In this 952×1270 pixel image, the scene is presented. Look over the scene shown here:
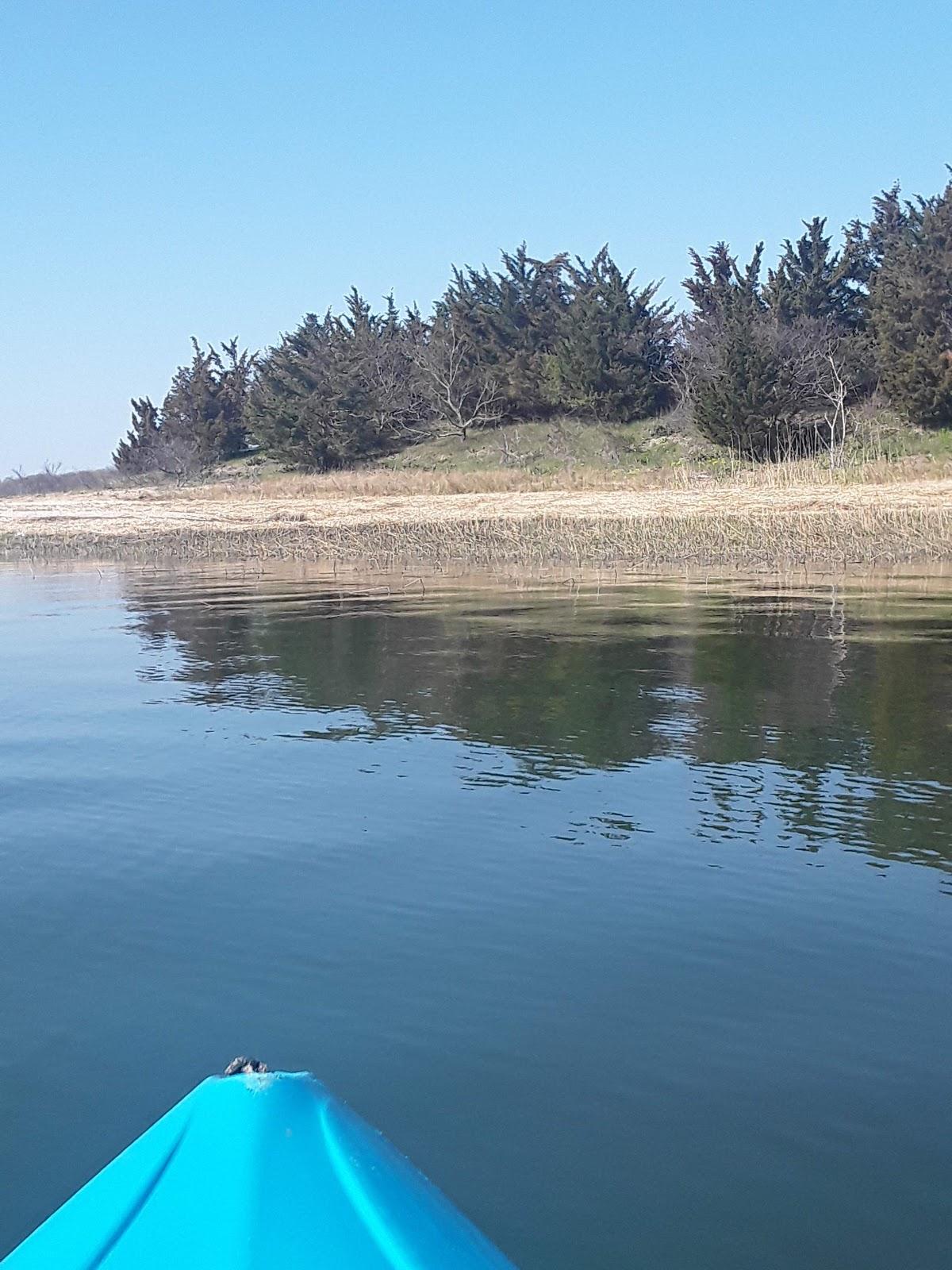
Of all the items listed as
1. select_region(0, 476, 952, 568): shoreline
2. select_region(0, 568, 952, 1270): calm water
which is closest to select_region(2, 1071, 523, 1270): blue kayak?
select_region(0, 568, 952, 1270): calm water

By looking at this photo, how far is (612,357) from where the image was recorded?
47906 millimetres

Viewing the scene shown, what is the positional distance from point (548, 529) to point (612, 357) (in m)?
20.7

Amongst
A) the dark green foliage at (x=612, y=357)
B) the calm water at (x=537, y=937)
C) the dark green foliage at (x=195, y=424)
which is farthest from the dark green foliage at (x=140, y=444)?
the calm water at (x=537, y=937)

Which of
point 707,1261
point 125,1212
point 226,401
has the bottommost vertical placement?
point 707,1261

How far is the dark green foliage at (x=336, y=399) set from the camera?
5091cm

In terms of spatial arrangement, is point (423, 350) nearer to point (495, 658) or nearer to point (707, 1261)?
point (495, 658)

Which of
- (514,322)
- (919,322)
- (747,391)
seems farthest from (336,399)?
(919,322)

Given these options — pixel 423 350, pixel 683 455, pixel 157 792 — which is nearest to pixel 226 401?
pixel 423 350

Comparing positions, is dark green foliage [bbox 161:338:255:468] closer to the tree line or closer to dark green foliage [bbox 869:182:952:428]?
the tree line

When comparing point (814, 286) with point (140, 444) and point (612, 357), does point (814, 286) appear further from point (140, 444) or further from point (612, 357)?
point (140, 444)

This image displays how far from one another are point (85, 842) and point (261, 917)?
190cm

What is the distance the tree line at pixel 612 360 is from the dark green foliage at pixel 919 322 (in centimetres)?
5

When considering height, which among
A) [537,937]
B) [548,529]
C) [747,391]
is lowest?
[537,937]

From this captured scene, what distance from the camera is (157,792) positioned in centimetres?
864
